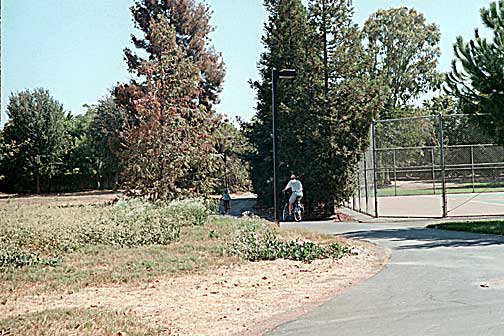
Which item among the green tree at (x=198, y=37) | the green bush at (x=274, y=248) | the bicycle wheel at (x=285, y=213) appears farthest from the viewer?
the green tree at (x=198, y=37)

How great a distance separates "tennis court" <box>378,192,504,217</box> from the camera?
989 inches

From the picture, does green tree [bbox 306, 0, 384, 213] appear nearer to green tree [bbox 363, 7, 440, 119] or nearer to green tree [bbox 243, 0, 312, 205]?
green tree [bbox 243, 0, 312, 205]

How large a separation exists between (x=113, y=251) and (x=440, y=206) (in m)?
19.5

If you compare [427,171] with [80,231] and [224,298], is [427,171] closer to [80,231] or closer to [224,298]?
[80,231]

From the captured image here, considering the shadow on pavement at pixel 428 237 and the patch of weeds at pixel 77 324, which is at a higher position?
the shadow on pavement at pixel 428 237

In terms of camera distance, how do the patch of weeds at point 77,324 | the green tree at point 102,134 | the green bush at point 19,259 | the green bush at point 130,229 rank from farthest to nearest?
1. the green tree at point 102,134
2. the green bush at point 130,229
3. the green bush at point 19,259
4. the patch of weeds at point 77,324

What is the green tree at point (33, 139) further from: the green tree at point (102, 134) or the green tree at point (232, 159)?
the green tree at point (232, 159)

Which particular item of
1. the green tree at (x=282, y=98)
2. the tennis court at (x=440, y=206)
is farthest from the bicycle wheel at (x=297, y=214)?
the tennis court at (x=440, y=206)

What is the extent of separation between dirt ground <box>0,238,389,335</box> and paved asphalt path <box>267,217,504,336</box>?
1.30 ft

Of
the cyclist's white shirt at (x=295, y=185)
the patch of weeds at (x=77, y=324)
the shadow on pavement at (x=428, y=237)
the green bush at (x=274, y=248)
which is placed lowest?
the patch of weeds at (x=77, y=324)

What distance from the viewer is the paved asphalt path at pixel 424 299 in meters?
7.04

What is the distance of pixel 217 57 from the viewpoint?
166ft

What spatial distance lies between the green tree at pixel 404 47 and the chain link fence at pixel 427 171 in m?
23.6

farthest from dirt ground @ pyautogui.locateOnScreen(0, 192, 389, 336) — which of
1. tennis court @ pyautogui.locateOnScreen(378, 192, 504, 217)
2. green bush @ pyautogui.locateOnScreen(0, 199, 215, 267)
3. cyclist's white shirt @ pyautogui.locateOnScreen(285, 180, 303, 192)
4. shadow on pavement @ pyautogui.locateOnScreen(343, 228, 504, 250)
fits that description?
tennis court @ pyautogui.locateOnScreen(378, 192, 504, 217)
